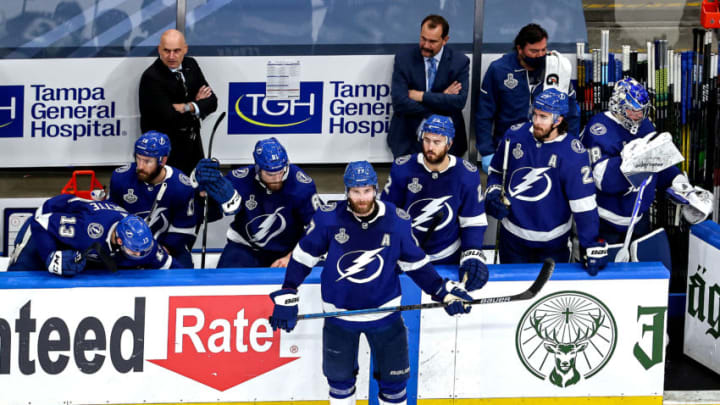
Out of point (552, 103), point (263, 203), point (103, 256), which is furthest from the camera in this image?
point (263, 203)

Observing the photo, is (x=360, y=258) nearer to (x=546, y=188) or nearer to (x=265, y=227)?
(x=265, y=227)

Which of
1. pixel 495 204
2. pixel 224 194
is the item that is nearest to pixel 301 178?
pixel 224 194

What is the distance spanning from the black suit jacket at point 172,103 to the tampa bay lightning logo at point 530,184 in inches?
97.3

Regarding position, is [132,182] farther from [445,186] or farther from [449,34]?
[449,34]

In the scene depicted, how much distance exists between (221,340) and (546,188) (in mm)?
2094

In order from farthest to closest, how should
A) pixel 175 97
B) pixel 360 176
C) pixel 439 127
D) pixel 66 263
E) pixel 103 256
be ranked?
pixel 175 97, pixel 439 127, pixel 103 256, pixel 66 263, pixel 360 176

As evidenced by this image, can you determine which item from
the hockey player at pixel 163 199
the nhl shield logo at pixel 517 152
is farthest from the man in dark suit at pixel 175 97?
the nhl shield logo at pixel 517 152

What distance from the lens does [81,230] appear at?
20.3 feet

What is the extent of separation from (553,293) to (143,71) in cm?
386

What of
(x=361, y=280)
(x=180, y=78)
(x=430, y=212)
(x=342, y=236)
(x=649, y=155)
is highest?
(x=180, y=78)

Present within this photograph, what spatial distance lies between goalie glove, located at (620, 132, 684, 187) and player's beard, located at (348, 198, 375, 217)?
1.84m

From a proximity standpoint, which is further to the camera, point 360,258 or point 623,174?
point 623,174

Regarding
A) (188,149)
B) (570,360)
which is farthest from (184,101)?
(570,360)

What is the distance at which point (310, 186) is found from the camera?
6840 millimetres
